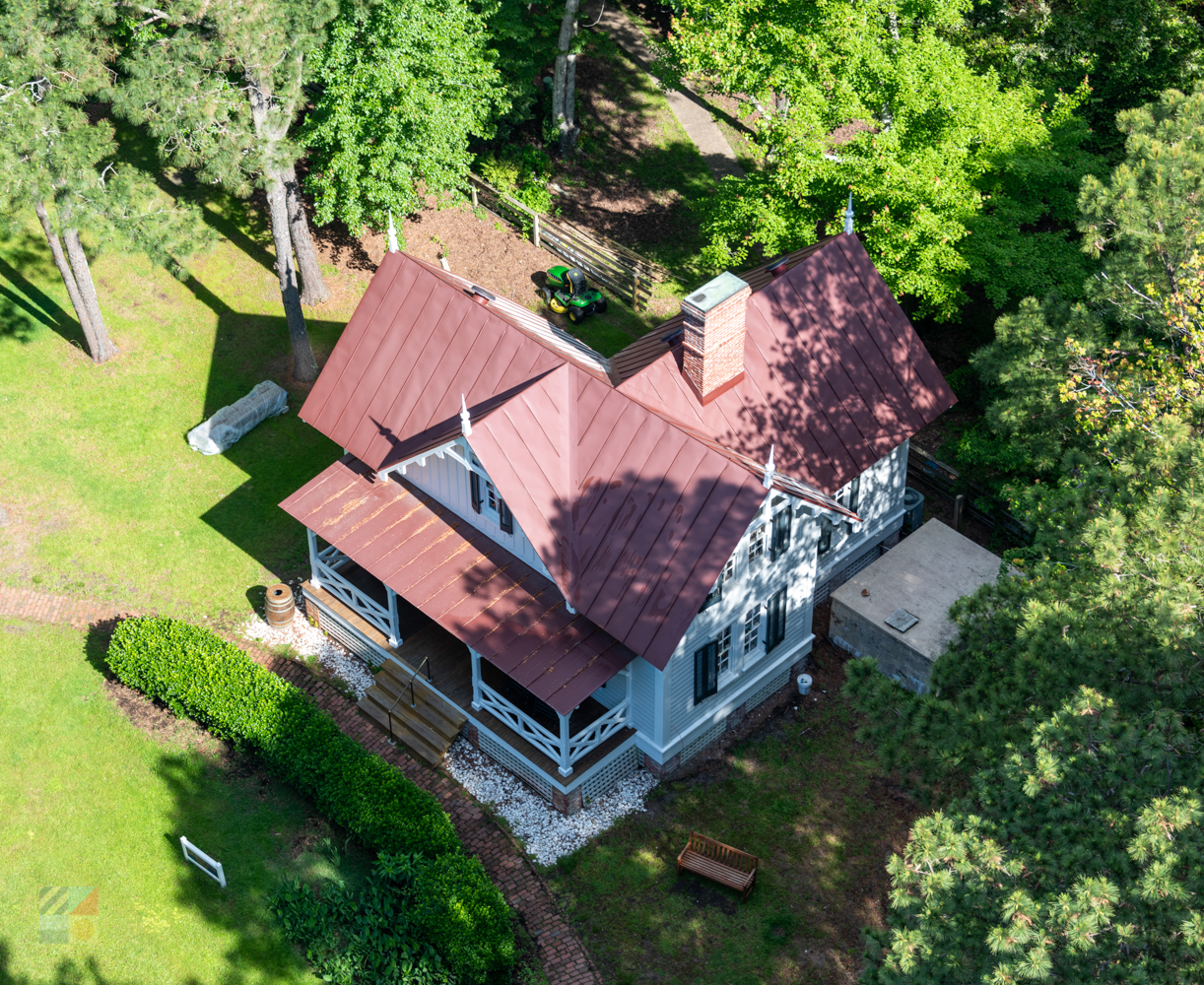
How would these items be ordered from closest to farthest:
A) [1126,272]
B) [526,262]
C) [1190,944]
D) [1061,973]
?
[1190,944]
[1061,973]
[1126,272]
[526,262]

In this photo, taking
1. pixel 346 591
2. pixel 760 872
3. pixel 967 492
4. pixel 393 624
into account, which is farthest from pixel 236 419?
pixel 967 492

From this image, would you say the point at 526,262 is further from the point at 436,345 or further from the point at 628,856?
the point at 628,856

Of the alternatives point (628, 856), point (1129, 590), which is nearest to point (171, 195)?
point (628, 856)

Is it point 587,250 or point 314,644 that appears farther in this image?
point 587,250

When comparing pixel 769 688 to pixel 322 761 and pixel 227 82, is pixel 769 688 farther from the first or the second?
pixel 227 82

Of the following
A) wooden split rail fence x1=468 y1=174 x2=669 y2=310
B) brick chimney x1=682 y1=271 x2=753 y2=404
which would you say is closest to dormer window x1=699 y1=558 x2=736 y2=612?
brick chimney x1=682 y1=271 x2=753 y2=404

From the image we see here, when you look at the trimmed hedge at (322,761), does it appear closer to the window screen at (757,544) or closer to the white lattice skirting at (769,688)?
the white lattice skirting at (769,688)

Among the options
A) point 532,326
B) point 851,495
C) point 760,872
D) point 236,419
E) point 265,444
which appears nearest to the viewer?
point 760,872
